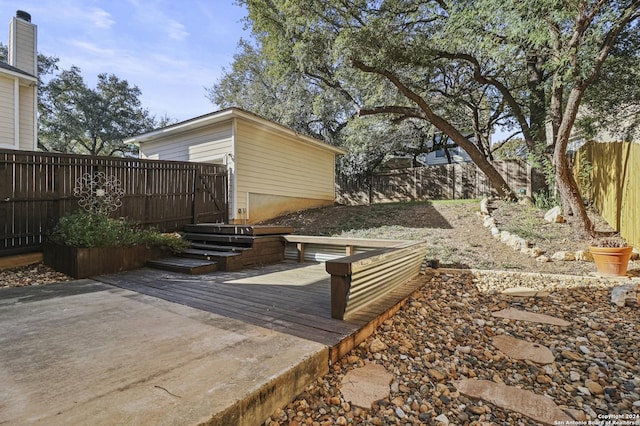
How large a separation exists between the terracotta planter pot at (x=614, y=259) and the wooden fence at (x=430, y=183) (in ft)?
24.7

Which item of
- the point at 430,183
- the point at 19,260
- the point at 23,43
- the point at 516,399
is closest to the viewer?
the point at 516,399

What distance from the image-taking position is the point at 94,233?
4.02 m

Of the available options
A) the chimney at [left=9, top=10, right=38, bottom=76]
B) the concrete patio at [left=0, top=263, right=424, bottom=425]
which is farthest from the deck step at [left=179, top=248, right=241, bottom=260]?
the chimney at [left=9, top=10, right=38, bottom=76]

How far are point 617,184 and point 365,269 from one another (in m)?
5.70

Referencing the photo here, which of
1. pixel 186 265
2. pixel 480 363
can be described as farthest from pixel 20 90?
pixel 480 363

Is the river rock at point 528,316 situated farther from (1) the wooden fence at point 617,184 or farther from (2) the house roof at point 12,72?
(2) the house roof at point 12,72

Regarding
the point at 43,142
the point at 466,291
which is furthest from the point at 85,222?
the point at 43,142

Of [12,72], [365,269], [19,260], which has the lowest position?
[19,260]

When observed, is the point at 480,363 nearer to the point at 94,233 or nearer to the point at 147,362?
the point at 147,362

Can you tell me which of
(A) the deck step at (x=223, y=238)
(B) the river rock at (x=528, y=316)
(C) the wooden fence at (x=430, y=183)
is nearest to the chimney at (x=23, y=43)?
(A) the deck step at (x=223, y=238)

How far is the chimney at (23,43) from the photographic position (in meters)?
7.96

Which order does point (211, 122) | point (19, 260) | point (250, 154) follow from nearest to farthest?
point (19, 260), point (211, 122), point (250, 154)

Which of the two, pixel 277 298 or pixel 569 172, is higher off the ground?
pixel 569 172

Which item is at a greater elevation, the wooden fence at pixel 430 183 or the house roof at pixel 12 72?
the house roof at pixel 12 72
